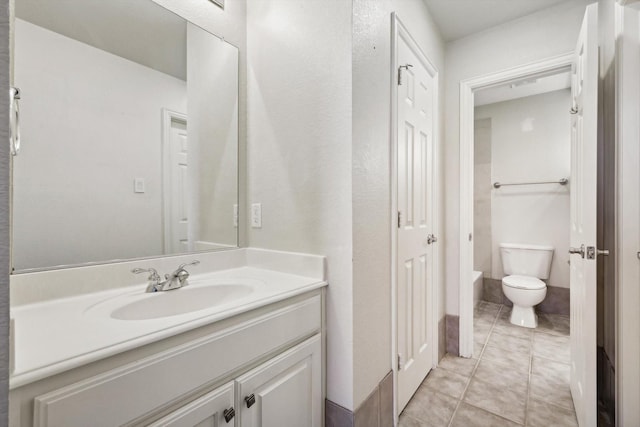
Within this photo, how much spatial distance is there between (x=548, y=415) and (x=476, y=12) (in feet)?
8.07

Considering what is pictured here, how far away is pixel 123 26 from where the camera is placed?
116cm

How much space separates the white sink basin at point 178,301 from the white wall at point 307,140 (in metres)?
0.31

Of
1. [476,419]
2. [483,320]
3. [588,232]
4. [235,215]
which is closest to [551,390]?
[476,419]

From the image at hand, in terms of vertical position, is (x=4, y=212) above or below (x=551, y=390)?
above

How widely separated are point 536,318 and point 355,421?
268 centimetres

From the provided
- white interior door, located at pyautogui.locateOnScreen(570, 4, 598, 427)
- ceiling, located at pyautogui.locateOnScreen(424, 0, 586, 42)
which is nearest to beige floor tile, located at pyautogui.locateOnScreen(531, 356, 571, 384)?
white interior door, located at pyautogui.locateOnScreen(570, 4, 598, 427)

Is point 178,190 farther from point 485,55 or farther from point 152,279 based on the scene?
point 485,55

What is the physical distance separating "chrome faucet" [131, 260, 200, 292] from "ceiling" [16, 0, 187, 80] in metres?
0.86

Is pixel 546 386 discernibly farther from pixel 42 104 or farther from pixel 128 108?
pixel 42 104

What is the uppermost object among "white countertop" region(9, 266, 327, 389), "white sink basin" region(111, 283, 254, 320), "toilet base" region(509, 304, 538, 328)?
"white countertop" region(9, 266, 327, 389)

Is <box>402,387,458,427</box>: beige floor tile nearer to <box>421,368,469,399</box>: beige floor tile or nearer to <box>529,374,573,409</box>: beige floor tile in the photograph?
<box>421,368,469,399</box>: beige floor tile

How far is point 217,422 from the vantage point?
844 millimetres

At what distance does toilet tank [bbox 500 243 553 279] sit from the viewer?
305 centimetres

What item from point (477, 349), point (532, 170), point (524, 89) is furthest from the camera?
point (532, 170)
